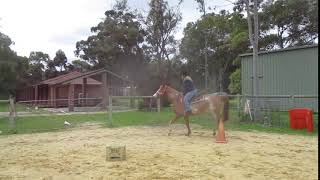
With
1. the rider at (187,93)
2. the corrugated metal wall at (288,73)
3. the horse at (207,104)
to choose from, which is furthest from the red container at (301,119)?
the corrugated metal wall at (288,73)

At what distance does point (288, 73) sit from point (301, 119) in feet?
28.6

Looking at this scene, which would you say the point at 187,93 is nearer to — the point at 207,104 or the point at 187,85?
the point at 187,85

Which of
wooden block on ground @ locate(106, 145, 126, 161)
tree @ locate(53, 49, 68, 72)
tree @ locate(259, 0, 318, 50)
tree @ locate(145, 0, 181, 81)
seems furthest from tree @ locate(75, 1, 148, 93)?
wooden block on ground @ locate(106, 145, 126, 161)

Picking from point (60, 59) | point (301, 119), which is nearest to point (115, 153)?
point (301, 119)

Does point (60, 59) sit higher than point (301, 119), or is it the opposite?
point (60, 59)

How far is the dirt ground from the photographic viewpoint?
7164 millimetres

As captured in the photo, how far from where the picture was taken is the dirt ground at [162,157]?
716cm

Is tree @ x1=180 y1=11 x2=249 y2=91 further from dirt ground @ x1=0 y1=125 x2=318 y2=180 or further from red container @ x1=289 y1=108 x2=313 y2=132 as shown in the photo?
dirt ground @ x1=0 y1=125 x2=318 y2=180

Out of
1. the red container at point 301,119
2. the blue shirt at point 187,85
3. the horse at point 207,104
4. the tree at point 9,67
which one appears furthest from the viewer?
the tree at point 9,67

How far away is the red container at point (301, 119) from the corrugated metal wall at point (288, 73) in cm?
628

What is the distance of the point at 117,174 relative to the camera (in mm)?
7148

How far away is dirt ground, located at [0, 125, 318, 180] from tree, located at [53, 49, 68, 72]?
5842cm

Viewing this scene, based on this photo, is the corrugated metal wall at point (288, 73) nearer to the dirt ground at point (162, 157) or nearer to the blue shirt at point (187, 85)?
the dirt ground at point (162, 157)

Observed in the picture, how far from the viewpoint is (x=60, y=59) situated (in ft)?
232
